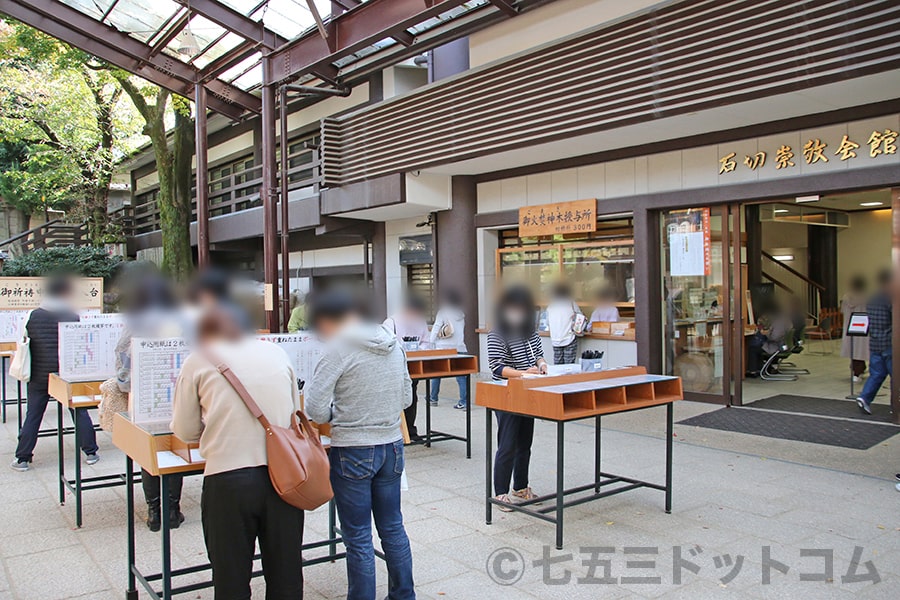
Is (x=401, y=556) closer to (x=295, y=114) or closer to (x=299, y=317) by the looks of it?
(x=299, y=317)

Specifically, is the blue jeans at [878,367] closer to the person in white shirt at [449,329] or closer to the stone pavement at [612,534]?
the stone pavement at [612,534]

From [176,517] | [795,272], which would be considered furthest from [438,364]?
[795,272]

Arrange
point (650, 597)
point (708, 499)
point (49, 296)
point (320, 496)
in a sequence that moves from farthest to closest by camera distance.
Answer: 1. point (49, 296)
2. point (708, 499)
3. point (650, 597)
4. point (320, 496)

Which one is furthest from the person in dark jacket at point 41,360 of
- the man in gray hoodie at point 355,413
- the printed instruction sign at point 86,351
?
the man in gray hoodie at point 355,413

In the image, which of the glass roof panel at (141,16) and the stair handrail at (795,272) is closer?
the glass roof panel at (141,16)

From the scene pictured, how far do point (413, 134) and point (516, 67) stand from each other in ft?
7.54

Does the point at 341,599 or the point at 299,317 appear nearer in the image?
the point at 341,599

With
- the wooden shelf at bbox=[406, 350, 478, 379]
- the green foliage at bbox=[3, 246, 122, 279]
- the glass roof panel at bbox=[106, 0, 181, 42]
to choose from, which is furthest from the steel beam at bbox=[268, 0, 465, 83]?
the green foliage at bbox=[3, 246, 122, 279]

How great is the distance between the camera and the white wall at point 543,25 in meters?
9.02

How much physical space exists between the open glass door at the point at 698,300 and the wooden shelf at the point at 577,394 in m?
4.44

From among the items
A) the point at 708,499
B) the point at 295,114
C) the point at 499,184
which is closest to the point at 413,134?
the point at 499,184

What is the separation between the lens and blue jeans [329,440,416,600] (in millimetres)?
3479

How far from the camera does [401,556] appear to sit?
11.9ft

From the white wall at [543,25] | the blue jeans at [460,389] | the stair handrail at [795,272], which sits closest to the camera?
the white wall at [543,25]
